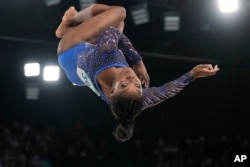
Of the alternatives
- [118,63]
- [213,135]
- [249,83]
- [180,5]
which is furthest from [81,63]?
[249,83]

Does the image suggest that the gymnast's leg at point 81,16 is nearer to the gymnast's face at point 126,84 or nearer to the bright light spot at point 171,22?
the gymnast's face at point 126,84

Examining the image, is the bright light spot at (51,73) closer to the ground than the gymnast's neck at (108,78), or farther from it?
closer to the ground

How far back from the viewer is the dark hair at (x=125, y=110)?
2971 mm

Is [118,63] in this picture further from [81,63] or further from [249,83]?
[249,83]

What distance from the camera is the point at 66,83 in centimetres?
1232

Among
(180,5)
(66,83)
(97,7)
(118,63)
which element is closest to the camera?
(118,63)

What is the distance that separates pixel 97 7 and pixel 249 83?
828 cm

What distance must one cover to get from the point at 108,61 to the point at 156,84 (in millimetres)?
8718

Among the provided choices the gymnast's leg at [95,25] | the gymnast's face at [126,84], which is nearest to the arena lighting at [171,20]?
the gymnast's leg at [95,25]

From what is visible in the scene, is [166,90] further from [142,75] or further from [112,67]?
[112,67]

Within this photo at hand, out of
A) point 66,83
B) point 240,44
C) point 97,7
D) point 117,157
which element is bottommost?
point 117,157

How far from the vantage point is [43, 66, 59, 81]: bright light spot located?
10.4 m

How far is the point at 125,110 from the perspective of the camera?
118 inches

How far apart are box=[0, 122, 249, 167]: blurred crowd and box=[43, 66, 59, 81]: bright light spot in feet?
4.50
